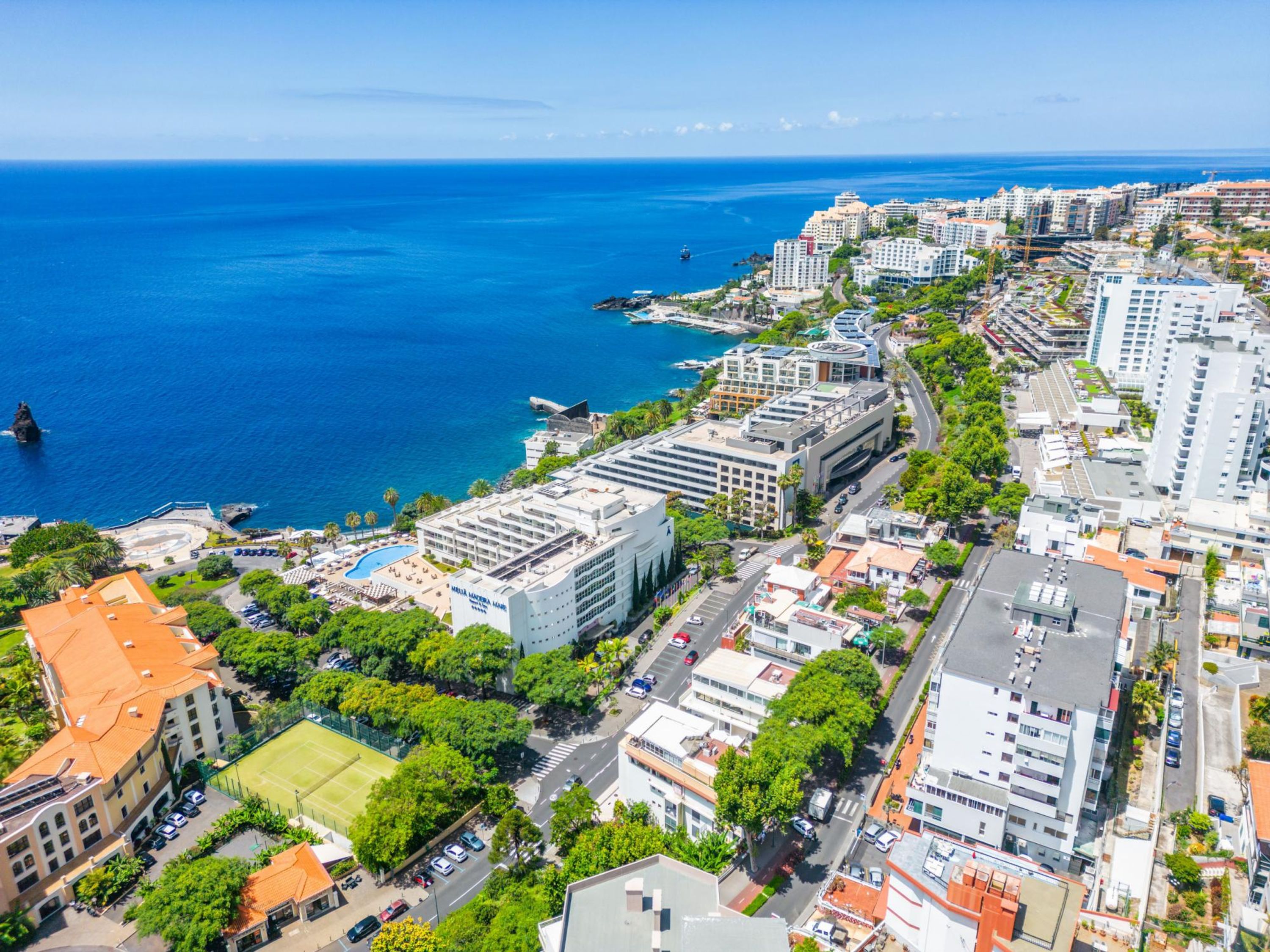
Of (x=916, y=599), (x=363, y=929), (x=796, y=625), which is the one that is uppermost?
(x=796, y=625)

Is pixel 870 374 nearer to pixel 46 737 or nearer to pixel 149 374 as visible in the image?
pixel 46 737

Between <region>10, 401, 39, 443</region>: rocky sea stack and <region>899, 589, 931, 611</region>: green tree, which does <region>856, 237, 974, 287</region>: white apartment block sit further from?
<region>10, 401, 39, 443</region>: rocky sea stack

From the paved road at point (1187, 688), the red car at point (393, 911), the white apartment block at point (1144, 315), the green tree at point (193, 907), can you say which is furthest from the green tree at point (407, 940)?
the white apartment block at point (1144, 315)

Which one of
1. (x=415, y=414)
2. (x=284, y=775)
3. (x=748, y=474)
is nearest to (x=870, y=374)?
(x=748, y=474)

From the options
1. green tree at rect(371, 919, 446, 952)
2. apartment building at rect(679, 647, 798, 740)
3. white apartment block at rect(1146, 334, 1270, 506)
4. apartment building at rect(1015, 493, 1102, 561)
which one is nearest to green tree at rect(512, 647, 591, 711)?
apartment building at rect(679, 647, 798, 740)

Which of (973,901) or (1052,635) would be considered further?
(1052,635)

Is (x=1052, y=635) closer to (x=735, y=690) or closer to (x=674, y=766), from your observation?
(x=735, y=690)

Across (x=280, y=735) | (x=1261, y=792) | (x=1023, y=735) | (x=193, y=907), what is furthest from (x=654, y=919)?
(x=280, y=735)
